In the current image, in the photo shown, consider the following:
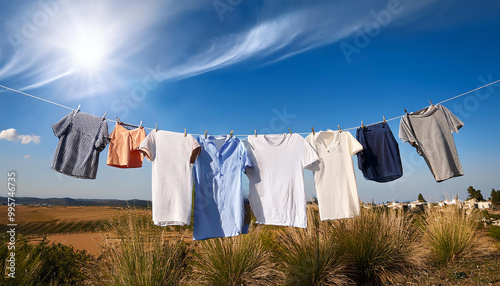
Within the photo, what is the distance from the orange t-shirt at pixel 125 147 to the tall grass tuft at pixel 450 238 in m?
7.67

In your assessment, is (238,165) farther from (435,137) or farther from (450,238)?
(450,238)

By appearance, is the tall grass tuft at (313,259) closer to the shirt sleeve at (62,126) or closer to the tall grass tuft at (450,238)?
the tall grass tuft at (450,238)

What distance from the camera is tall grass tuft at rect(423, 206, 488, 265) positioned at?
7.59m

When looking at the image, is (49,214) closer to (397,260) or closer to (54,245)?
(54,245)

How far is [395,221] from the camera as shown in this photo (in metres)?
7.39

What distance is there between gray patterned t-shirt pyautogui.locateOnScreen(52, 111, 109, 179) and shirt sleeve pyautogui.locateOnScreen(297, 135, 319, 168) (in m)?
3.47

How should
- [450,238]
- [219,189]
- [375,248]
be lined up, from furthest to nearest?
[450,238] < [375,248] < [219,189]

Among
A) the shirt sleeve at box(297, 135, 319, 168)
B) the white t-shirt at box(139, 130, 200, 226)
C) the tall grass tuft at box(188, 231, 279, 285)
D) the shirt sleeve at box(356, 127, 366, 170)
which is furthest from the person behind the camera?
the tall grass tuft at box(188, 231, 279, 285)

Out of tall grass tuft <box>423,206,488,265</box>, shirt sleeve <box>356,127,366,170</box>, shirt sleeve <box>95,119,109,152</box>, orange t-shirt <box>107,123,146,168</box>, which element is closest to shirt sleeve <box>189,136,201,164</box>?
orange t-shirt <box>107,123,146,168</box>

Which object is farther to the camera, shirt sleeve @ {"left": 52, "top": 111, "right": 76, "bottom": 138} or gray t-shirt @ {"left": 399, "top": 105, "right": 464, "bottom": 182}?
gray t-shirt @ {"left": 399, "top": 105, "right": 464, "bottom": 182}

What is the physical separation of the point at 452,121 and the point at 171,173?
16.8 feet

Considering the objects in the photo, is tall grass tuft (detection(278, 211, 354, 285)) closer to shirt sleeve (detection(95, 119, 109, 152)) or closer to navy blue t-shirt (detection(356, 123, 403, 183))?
navy blue t-shirt (detection(356, 123, 403, 183))

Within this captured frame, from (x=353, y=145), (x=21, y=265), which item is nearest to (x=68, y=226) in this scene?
(x=21, y=265)

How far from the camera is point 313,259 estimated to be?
5.97 meters
